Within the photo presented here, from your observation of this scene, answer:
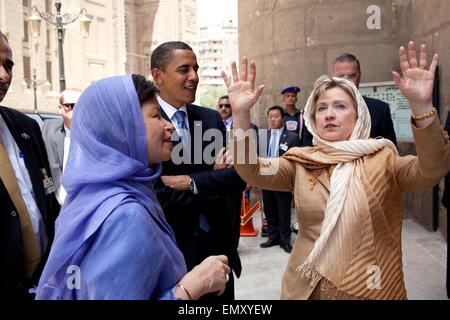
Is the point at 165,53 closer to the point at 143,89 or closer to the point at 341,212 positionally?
the point at 143,89

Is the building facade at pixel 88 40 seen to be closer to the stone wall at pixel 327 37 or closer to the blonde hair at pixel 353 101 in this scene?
the stone wall at pixel 327 37

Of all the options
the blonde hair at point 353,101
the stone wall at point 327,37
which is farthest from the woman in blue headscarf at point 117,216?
the stone wall at point 327,37

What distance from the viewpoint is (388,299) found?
73.9 inches

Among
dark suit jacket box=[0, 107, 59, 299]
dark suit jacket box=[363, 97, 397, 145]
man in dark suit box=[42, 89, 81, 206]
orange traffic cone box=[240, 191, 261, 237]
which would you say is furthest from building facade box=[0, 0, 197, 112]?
dark suit jacket box=[0, 107, 59, 299]

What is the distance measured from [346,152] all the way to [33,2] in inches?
1091

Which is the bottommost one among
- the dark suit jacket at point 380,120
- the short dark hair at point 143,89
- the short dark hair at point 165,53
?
the dark suit jacket at point 380,120

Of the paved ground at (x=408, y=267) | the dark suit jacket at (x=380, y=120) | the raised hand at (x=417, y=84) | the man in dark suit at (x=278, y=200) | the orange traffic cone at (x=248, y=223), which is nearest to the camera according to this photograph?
the raised hand at (x=417, y=84)

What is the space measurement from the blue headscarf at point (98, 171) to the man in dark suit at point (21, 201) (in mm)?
516

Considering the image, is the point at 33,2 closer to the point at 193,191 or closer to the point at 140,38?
the point at 140,38

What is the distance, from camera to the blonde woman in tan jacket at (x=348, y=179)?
1.81 meters

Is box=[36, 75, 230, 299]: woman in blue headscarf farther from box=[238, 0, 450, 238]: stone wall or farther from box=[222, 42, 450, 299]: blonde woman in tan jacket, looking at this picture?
box=[238, 0, 450, 238]: stone wall

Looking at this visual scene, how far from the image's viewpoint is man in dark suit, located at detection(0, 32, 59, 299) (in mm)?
1791

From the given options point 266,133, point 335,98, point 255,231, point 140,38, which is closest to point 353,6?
point 266,133

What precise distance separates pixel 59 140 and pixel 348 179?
2.60m
